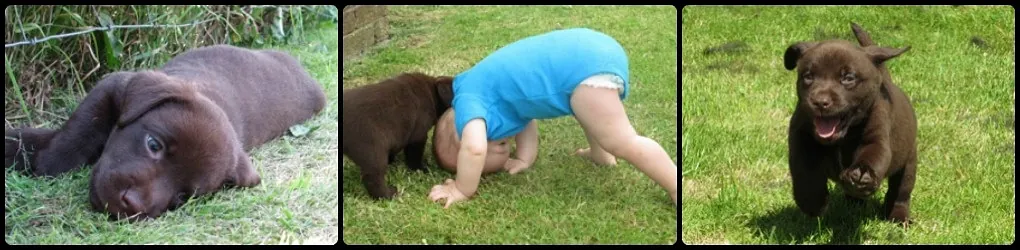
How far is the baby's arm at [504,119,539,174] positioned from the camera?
303 centimetres

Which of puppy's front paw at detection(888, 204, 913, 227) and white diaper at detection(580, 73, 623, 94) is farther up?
white diaper at detection(580, 73, 623, 94)

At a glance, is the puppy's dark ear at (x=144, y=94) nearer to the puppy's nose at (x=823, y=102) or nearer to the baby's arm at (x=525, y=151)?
the baby's arm at (x=525, y=151)

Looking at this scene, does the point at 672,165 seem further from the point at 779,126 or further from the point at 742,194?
the point at 779,126

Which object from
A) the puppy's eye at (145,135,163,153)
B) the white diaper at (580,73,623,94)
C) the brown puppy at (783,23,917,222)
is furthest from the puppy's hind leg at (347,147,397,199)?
the brown puppy at (783,23,917,222)

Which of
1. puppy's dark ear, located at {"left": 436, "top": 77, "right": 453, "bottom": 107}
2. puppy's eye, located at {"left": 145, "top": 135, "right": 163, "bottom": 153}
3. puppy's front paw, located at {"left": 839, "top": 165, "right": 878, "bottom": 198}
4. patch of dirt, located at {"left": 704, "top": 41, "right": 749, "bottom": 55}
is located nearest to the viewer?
puppy's front paw, located at {"left": 839, "top": 165, "right": 878, "bottom": 198}

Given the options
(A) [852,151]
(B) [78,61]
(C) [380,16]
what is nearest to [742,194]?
(A) [852,151]

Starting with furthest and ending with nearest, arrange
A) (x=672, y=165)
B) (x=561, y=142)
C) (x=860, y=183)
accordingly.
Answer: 1. (x=561, y=142)
2. (x=672, y=165)
3. (x=860, y=183)

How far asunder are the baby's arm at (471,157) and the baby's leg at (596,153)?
0.29m

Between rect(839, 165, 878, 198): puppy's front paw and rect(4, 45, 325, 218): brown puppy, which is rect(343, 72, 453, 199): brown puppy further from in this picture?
rect(839, 165, 878, 198): puppy's front paw

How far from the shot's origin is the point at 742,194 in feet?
10.4

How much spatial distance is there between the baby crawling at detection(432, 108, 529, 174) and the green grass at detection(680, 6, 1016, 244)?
1.73 feet

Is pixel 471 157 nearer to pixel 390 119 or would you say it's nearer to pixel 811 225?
pixel 390 119

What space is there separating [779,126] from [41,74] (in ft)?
7.88

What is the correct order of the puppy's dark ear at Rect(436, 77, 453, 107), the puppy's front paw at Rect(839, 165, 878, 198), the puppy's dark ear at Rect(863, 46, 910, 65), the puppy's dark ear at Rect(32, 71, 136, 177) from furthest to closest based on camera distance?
the puppy's dark ear at Rect(436, 77, 453, 107), the puppy's dark ear at Rect(32, 71, 136, 177), the puppy's dark ear at Rect(863, 46, 910, 65), the puppy's front paw at Rect(839, 165, 878, 198)
